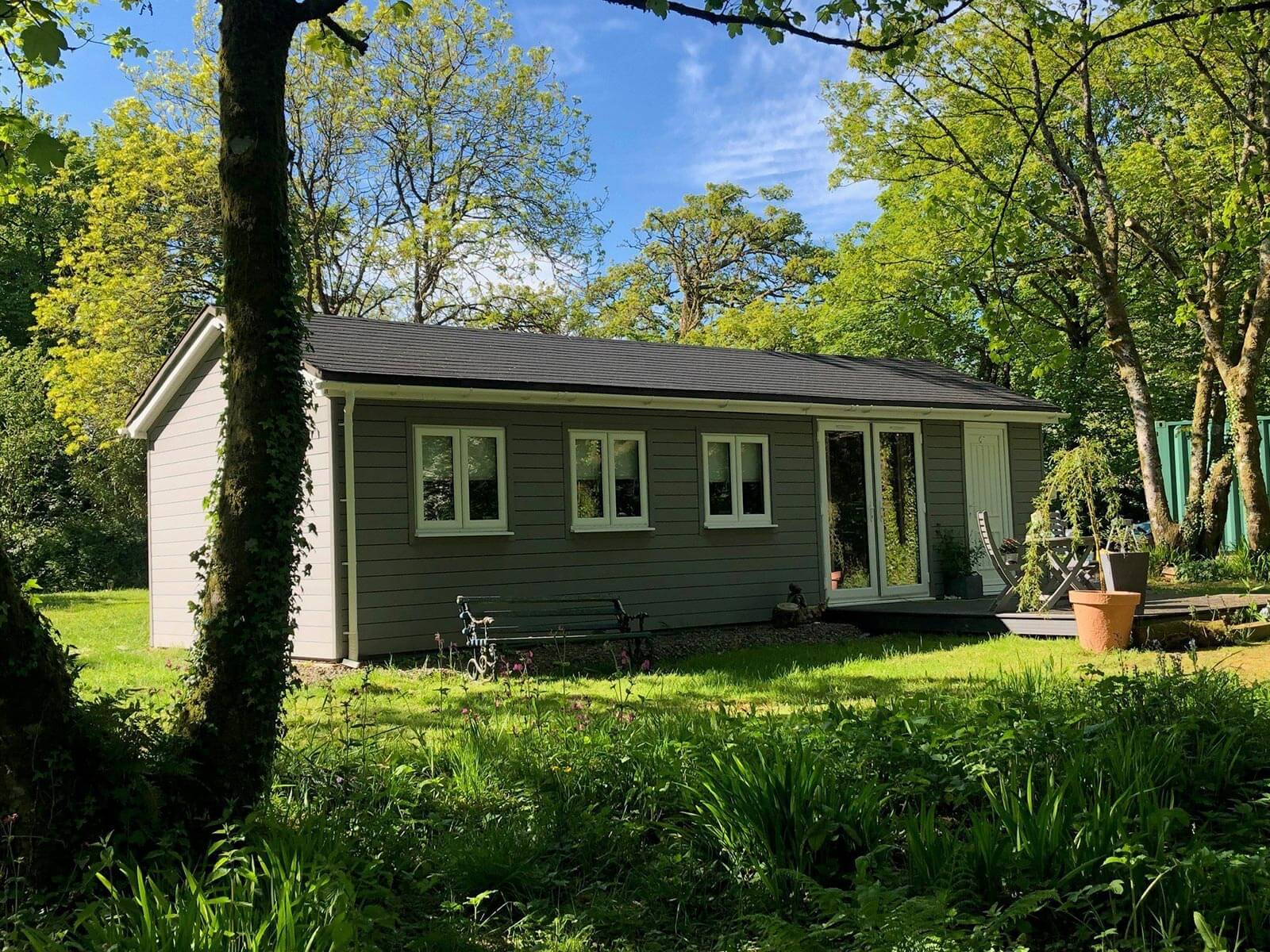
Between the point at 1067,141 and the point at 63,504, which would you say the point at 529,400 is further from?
the point at 63,504

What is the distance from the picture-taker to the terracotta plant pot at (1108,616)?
1030cm

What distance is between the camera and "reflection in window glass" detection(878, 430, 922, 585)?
50.6 feet

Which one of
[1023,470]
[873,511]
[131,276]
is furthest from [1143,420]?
[131,276]

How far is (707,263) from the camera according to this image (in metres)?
36.5

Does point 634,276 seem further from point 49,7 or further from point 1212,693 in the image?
point 1212,693

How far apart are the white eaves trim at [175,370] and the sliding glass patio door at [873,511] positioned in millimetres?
8094

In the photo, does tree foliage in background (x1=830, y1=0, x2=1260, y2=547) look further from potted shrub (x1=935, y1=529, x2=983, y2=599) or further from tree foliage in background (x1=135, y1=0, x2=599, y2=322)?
tree foliage in background (x1=135, y1=0, x2=599, y2=322)

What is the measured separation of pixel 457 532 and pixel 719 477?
3.93 m

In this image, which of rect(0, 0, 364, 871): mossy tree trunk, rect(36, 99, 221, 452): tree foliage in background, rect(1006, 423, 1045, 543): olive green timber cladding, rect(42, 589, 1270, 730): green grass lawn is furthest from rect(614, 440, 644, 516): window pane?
rect(36, 99, 221, 452): tree foliage in background

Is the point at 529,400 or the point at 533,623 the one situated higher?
the point at 529,400

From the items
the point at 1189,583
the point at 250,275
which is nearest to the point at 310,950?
the point at 250,275

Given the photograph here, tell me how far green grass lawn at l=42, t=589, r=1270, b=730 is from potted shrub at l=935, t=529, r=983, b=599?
296 cm

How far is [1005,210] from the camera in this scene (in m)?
7.67

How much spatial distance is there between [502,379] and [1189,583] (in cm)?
1049
